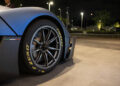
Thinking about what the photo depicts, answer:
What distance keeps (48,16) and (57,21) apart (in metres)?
0.26

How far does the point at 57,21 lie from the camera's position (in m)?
2.72

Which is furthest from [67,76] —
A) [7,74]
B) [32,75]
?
[7,74]

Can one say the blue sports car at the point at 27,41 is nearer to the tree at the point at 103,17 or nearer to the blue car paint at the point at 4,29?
the blue car paint at the point at 4,29

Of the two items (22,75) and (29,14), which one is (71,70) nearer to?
(22,75)

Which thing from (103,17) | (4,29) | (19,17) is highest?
(103,17)

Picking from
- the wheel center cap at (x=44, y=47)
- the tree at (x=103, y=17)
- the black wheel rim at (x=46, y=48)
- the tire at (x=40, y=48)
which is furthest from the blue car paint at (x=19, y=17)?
the tree at (x=103, y=17)

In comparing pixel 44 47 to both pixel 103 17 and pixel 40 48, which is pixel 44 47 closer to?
pixel 40 48

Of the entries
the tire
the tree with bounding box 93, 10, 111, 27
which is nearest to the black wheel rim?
the tire

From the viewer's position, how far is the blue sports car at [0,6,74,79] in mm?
1844

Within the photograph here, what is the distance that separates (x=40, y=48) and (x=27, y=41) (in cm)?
42

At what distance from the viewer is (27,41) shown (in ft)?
6.98

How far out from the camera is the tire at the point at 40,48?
214 cm

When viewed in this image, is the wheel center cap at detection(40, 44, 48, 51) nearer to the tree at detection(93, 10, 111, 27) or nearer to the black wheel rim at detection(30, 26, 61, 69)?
the black wheel rim at detection(30, 26, 61, 69)

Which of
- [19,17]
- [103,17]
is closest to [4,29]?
[19,17]
